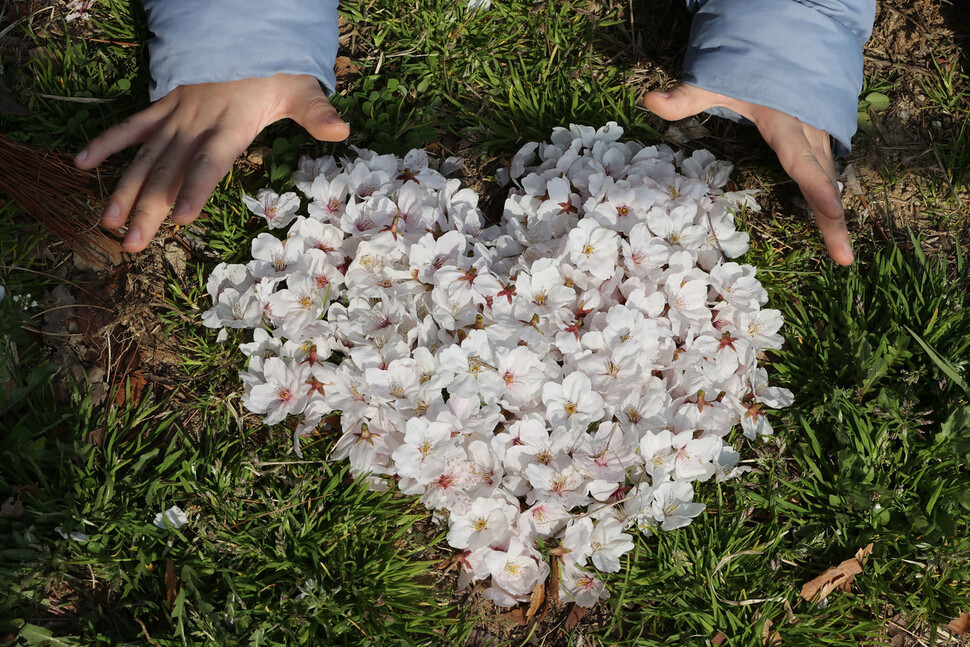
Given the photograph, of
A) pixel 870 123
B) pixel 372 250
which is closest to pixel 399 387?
pixel 372 250

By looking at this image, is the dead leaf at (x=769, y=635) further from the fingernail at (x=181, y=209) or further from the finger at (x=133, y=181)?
the finger at (x=133, y=181)

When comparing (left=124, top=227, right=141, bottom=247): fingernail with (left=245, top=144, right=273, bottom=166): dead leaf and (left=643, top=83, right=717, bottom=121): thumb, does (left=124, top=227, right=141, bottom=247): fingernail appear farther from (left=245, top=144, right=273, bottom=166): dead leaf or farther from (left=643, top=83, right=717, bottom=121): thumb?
(left=643, top=83, right=717, bottom=121): thumb

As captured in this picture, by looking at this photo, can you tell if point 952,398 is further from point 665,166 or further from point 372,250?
point 372,250

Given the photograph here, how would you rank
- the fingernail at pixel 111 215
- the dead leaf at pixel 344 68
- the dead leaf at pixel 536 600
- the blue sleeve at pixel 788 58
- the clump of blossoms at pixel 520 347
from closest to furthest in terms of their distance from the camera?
the clump of blossoms at pixel 520 347 < the dead leaf at pixel 536 600 < the fingernail at pixel 111 215 < the blue sleeve at pixel 788 58 < the dead leaf at pixel 344 68

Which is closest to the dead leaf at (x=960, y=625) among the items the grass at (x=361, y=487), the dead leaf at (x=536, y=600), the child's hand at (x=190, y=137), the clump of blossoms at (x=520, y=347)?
the grass at (x=361, y=487)

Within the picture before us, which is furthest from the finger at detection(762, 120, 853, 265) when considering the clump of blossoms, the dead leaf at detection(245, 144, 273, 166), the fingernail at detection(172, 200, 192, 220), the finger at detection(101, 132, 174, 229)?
the finger at detection(101, 132, 174, 229)

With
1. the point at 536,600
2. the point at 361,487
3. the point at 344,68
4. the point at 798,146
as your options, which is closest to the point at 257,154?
the point at 344,68

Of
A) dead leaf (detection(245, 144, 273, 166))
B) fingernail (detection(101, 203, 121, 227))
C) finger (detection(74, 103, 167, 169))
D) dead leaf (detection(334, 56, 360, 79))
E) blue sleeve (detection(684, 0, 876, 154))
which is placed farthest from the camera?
dead leaf (detection(334, 56, 360, 79))
